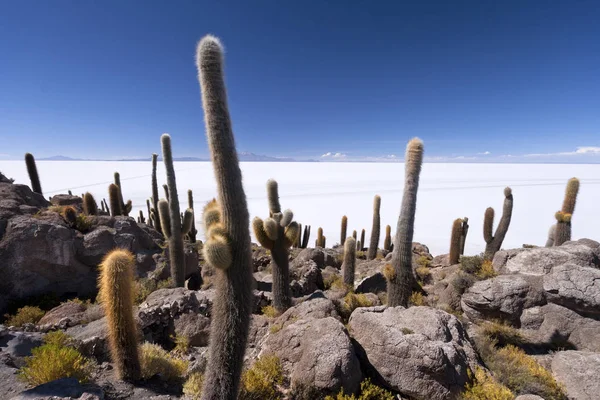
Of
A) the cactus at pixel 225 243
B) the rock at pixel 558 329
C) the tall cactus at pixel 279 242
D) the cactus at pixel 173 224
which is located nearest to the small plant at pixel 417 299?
the rock at pixel 558 329

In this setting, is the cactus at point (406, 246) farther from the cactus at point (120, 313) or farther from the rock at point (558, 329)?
the cactus at point (120, 313)

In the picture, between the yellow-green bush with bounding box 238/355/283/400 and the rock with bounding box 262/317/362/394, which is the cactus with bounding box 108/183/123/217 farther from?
the yellow-green bush with bounding box 238/355/283/400

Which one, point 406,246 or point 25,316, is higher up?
point 406,246

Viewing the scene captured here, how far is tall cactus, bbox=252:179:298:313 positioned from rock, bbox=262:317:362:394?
1925 mm

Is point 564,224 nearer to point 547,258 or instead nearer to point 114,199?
point 547,258

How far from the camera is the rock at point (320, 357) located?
12.6ft

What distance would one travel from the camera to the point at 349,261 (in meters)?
9.36

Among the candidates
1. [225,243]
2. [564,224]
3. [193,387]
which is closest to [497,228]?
[564,224]

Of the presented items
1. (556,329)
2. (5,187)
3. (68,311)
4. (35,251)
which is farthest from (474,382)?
(5,187)

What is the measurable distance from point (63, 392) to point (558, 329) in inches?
365

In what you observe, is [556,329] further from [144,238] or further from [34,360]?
[144,238]

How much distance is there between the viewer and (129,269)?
4102 mm

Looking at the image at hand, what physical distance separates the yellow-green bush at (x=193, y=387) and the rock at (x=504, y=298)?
6.81 metres

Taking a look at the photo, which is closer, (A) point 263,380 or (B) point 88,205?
(A) point 263,380
